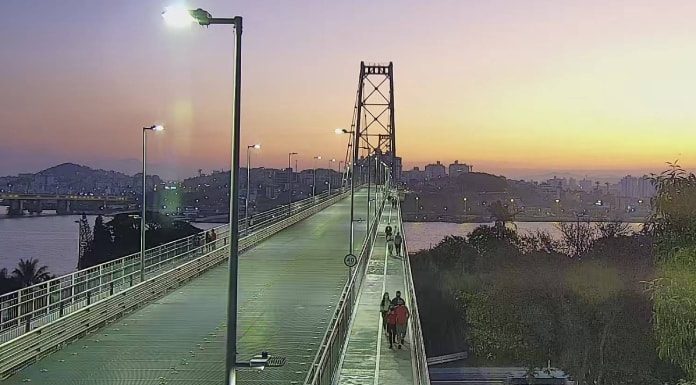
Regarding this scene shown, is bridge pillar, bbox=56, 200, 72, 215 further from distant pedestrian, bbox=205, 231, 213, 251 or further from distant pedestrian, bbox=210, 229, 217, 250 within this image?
distant pedestrian, bbox=205, 231, 213, 251

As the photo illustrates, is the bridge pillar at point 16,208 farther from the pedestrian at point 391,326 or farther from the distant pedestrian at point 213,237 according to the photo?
the pedestrian at point 391,326

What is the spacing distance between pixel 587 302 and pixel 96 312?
31062mm

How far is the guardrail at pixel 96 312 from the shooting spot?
54.6 feet

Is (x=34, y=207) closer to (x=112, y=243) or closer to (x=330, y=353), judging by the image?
(x=112, y=243)

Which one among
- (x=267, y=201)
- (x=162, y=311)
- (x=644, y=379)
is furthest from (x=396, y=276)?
(x=267, y=201)

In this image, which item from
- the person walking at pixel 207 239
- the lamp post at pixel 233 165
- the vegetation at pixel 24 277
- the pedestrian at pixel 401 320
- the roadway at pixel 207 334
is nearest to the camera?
the lamp post at pixel 233 165

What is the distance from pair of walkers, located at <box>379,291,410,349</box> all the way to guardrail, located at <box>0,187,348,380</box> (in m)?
7.78

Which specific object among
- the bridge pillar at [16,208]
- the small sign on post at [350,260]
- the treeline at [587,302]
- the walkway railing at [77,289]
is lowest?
the treeline at [587,302]

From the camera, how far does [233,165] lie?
451 inches

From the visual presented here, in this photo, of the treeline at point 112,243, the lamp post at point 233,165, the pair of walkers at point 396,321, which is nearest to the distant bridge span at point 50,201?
the treeline at point 112,243

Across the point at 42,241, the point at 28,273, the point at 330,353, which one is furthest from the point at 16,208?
the point at 330,353

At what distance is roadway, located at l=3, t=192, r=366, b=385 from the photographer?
16.9 m

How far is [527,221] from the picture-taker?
159 metres

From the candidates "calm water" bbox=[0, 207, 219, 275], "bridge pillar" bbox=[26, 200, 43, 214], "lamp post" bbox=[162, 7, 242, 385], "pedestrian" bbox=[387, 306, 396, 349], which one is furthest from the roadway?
"bridge pillar" bbox=[26, 200, 43, 214]
